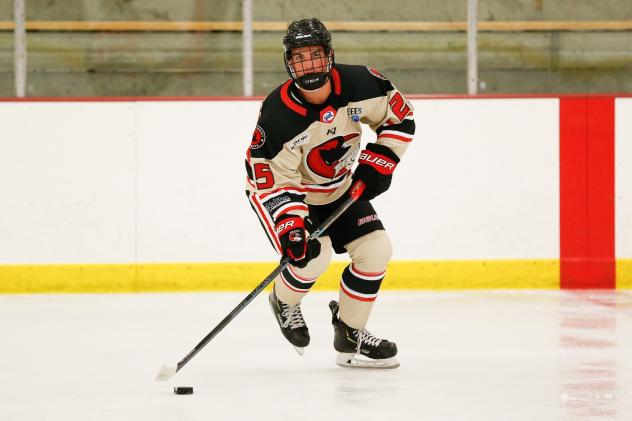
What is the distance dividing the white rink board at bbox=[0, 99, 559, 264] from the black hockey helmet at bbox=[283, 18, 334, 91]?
266 centimetres

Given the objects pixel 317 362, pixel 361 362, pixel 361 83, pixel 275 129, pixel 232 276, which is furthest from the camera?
pixel 232 276

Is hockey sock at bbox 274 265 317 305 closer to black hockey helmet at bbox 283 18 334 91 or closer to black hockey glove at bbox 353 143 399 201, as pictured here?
black hockey glove at bbox 353 143 399 201

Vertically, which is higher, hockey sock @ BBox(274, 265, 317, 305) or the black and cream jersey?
the black and cream jersey

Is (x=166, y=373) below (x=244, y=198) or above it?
below

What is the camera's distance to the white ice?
280 cm

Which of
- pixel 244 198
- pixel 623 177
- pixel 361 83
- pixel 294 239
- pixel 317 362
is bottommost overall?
pixel 317 362

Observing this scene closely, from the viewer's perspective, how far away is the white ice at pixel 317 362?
110 inches

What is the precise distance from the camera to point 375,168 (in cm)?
339

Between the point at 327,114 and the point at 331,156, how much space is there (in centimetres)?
18

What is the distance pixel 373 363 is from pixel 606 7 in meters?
3.51

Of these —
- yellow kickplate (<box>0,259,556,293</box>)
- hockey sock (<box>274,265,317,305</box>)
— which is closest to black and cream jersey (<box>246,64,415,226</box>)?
hockey sock (<box>274,265,317,305</box>)

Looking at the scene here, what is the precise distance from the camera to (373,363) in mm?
3445

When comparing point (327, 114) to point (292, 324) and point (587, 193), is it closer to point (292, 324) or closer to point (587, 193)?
point (292, 324)

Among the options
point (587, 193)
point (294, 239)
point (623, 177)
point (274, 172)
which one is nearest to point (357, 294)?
point (294, 239)
